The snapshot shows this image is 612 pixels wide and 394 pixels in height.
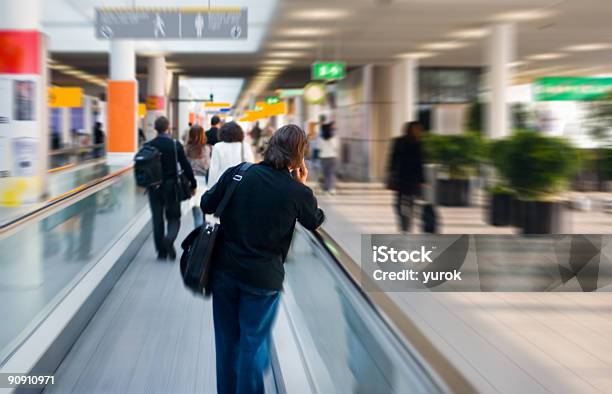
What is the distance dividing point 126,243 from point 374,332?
7.01 meters

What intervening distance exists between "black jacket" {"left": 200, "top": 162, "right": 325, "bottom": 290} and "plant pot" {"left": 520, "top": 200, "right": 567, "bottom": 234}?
8.15m

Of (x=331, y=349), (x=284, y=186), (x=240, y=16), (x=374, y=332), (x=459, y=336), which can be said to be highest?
(x=240, y=16)

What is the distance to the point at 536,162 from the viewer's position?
11.3 m

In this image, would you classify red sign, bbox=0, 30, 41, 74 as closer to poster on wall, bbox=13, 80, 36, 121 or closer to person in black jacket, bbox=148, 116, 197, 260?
poster on wall, bbox=13, 80, 36, 121

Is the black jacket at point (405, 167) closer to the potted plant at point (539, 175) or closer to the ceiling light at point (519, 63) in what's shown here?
the potted plant at point (539, 175)

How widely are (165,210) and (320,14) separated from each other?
7.66m

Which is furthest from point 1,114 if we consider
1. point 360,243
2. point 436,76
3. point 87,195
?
point 436,76

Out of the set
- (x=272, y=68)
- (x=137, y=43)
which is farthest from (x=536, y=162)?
(x=272, y=68)

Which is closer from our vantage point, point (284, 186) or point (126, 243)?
point (284, 186)

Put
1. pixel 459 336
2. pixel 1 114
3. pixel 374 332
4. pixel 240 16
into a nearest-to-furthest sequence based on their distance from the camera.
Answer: pixel 374 332 → pixel 459 336 → pixel 1 114 → pixel 240 16

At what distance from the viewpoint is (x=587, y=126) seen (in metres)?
12.5

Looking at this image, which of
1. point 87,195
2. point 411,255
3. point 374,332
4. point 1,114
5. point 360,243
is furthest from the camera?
point 360,243

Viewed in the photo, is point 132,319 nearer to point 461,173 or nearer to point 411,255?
point 411,255

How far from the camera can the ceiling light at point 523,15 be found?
1521 centimetres
